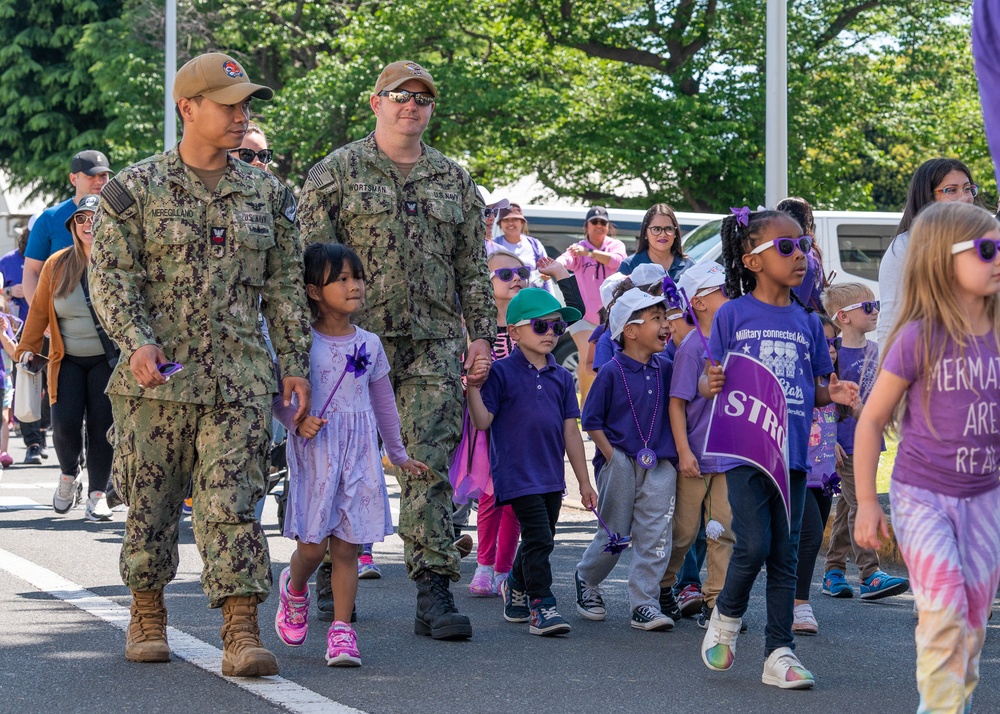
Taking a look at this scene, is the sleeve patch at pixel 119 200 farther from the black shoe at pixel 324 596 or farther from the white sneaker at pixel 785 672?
the white sneaker at pixel 785 672

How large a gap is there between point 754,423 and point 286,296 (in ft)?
5.82

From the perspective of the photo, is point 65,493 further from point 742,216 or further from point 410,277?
point 742,216

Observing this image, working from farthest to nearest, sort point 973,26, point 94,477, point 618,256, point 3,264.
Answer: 1. point 3,264
2. point 618,256
3. point 94,477
4. point 973,26

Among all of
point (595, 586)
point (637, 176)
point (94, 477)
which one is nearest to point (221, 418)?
point (595, 586)

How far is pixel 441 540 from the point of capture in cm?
619

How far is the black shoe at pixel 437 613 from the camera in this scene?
6.07m

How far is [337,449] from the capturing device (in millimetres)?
5785

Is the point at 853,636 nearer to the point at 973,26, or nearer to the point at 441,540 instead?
the point at 441,540

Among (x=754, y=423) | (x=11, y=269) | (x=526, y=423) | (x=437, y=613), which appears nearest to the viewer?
(x=754, y=423)

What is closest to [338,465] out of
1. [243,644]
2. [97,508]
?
[243,644]

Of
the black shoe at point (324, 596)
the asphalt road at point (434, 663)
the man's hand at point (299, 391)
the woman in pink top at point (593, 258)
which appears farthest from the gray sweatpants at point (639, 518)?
the woman in pink top at point (593, 258)

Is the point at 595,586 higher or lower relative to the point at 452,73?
lower

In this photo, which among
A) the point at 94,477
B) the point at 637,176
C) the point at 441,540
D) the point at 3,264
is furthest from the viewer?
the point at 637,176

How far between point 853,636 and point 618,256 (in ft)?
23.2
